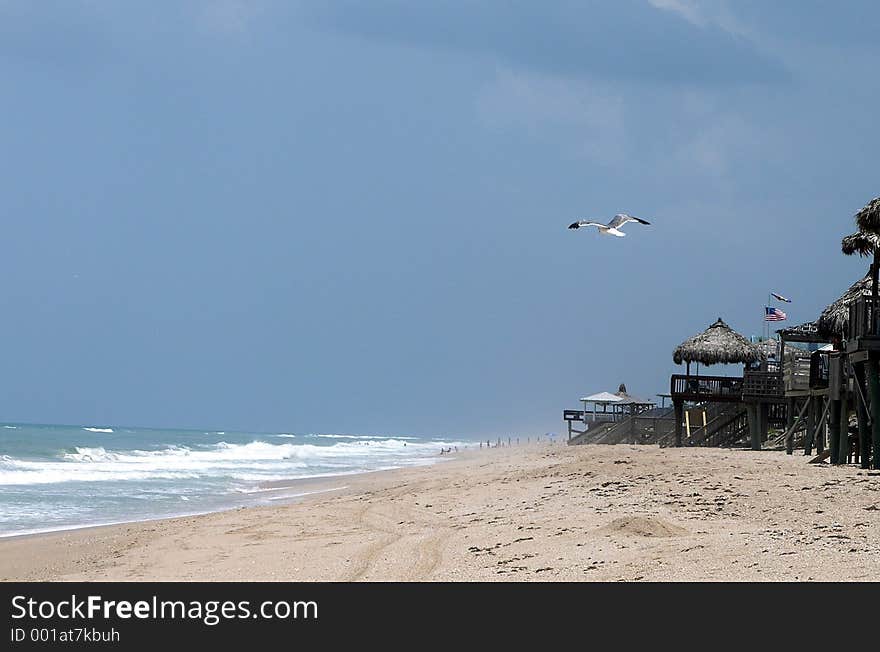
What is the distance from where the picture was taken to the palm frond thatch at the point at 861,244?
1855 cm

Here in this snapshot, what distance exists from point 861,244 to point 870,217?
325 cm

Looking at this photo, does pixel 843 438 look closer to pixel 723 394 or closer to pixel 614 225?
pixel 614 225

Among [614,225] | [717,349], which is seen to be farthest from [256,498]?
[717,349]

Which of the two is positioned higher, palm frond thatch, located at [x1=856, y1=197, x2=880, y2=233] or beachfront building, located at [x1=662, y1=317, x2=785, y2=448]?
palm frond thatch, located at [x1=856, y1=197, x2=880, y2=233]

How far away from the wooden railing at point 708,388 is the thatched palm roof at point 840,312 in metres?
7.47

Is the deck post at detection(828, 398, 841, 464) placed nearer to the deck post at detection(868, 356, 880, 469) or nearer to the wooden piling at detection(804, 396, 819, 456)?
the deck post at detection(868, 356, 880, 469)

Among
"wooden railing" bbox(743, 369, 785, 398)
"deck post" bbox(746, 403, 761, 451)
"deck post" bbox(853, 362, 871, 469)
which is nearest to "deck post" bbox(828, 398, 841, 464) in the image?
"deck post" bbox(853, 362, 871, 469)

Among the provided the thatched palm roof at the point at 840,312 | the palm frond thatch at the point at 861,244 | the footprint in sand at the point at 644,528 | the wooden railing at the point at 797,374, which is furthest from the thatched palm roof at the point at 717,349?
the footprint in sand at the point at 644,528

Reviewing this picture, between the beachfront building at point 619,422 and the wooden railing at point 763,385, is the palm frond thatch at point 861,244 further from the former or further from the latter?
the beachfront building at point 619,422

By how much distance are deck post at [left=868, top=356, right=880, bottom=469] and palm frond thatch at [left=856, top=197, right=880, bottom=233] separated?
2168 mm

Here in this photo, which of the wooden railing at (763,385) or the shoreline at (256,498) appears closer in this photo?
the shoreline at (256,498)

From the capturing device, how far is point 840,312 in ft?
78.4

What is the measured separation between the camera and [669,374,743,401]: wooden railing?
3256cm
